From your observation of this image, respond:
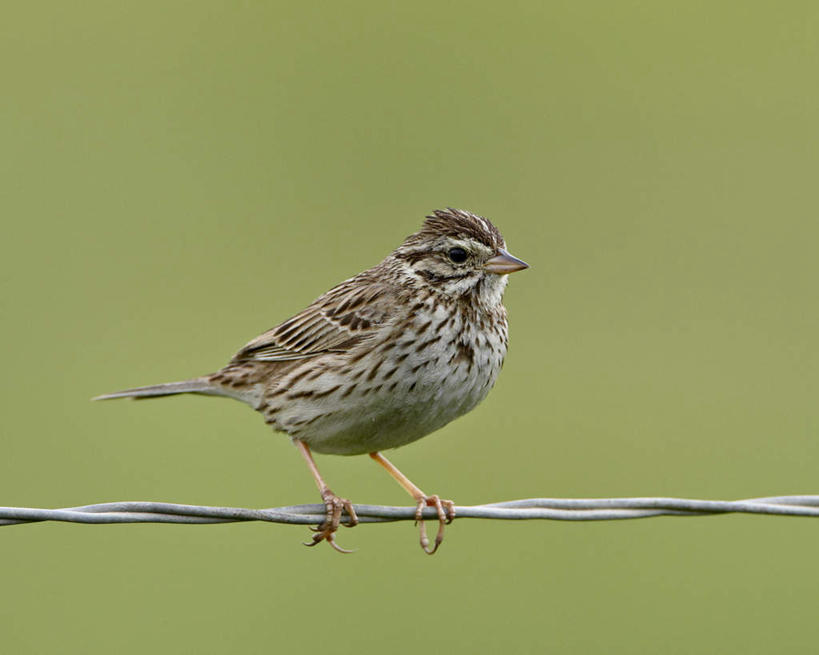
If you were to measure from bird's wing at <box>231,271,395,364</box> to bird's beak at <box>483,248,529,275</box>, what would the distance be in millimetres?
507

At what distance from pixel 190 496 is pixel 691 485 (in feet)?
12.1

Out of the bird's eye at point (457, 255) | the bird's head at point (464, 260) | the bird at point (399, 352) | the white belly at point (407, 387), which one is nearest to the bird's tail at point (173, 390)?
the bird at point (399, 352)

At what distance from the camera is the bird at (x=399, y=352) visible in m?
6.70

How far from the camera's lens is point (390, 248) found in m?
13.4

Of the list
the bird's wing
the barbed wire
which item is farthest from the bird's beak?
the barbed wire

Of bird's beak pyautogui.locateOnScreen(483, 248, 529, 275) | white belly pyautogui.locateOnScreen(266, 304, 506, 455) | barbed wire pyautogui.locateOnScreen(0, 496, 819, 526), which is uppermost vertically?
bird's beak pyautogui.locateOnScreen(483, 248, 529, 275)

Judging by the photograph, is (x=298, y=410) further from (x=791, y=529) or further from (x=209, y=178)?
(x=209, y=178)

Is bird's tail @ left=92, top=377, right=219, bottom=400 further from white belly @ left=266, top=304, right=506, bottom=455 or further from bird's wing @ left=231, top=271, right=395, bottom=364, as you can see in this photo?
white belly @ left=266, top=304, right=506, bottom=455

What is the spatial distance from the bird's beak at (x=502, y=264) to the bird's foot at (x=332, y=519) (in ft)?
4.32

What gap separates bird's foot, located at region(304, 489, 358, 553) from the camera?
6441 mm

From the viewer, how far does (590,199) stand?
50.1 ft

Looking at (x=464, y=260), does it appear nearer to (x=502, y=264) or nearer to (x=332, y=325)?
(x=502, y=264)

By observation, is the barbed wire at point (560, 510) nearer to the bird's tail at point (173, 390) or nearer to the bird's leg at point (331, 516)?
the bird's leg at point (331, 516)

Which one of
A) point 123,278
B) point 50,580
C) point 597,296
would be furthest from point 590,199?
point 50,580
